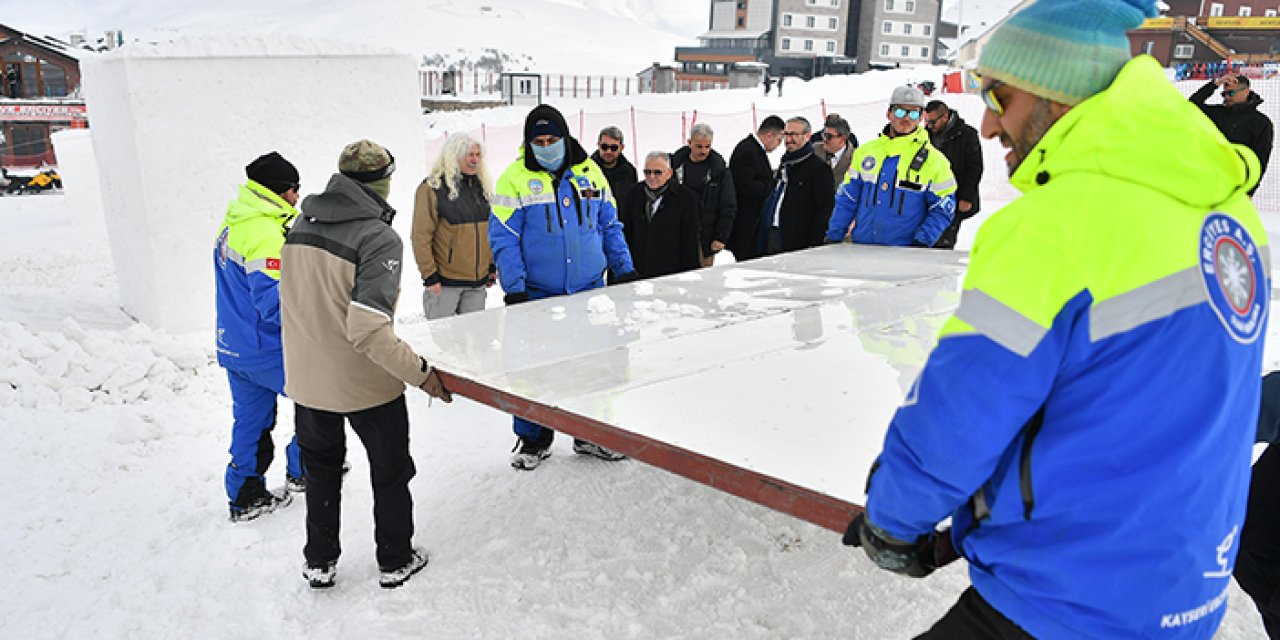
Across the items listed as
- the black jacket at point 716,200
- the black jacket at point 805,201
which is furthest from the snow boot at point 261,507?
the black jacket at point 805,201

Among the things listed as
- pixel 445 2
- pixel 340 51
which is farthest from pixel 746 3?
pixel 445 2

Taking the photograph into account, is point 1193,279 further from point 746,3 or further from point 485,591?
point 746,3

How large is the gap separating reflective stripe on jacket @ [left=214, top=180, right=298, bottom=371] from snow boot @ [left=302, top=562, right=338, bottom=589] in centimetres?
95

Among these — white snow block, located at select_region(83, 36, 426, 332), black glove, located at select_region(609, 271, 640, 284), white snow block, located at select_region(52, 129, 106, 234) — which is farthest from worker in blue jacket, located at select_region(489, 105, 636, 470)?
white snow block, located at select_region(52, 129, 106, 234)

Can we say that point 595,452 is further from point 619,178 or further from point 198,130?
point 198,130

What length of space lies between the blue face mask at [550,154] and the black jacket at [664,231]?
140 cm

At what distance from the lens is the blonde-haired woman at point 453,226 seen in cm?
505

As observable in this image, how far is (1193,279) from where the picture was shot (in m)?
1.24

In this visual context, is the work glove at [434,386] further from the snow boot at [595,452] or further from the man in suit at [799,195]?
the man in suit at [799,195]

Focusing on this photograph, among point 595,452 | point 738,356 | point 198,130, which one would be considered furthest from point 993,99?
point 198,130

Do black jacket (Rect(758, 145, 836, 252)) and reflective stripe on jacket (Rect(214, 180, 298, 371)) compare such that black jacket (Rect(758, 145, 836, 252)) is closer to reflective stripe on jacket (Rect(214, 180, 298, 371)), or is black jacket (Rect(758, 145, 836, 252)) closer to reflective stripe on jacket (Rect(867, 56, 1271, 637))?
reflective stripe on jacket (Rect(214, 180, 298, 371))

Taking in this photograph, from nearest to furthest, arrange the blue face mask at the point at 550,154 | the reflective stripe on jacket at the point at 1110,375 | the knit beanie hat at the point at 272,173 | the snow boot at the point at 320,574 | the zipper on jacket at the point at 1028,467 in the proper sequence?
1. the reflective stripe on jacket at the point at 1110,375
2. the zipper on jacket at the point at 1028,467
3. the snow boot at the point at 320,574
4. the knit beanie hat at the point at 272,173
5. the blue face mask at the point at 550,154

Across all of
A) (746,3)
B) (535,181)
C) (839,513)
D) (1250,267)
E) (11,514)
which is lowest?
(11,514)

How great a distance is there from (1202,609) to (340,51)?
7.60m
